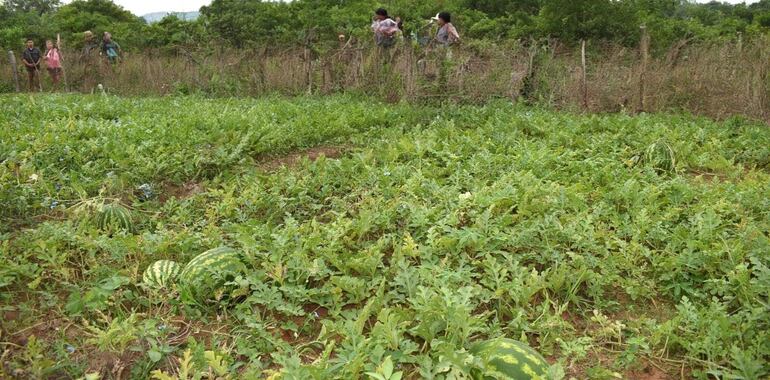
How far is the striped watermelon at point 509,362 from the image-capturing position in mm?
2367

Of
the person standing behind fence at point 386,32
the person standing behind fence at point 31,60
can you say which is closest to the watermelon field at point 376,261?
the person standing behind fence at point 386,32

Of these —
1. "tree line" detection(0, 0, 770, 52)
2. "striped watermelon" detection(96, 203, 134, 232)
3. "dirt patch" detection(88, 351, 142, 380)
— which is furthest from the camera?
"tree line" detection(0, 0, 770, 52)

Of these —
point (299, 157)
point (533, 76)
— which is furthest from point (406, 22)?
point (299, 157)

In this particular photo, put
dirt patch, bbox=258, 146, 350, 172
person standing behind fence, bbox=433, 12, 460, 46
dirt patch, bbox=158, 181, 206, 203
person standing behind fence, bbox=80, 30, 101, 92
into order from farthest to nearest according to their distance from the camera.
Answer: person standing behind fence, bbox=80, 30, 101, 92 → person standing behind fence, bbox=433, 12, 460, 46 → dirt patch, bbox=258, 146, 350, 172 → dirt patch, bbox=158, 181, 206, 203

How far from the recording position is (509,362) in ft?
7.91

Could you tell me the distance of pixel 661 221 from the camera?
4055 millimetres

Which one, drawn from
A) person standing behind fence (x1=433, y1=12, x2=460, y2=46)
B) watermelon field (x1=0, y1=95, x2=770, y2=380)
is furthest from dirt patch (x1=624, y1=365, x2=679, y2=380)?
person standing behind fence (x1=433, y1=12, x2=460, y2=46)

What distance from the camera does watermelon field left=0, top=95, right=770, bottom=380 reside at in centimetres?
263

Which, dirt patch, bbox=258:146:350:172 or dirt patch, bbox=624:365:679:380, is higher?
dirt patch, bbox=258:146:350:172

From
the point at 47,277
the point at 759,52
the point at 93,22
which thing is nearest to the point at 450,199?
the point at 47,277

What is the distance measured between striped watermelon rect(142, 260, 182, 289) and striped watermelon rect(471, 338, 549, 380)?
70.6 inches

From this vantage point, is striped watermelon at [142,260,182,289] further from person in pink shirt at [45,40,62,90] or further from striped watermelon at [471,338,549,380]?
person in pink shirt at [45,40,62,90]

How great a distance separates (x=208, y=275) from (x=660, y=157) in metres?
4.73

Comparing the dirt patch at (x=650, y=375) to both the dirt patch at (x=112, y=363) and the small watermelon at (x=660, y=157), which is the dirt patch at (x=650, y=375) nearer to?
the dirt patch at (x=112, y=363)
